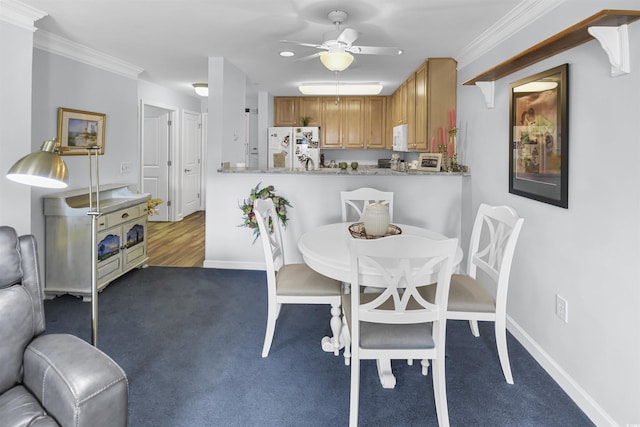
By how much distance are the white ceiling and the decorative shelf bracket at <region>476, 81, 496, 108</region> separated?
435mm

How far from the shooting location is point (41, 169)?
1.52m

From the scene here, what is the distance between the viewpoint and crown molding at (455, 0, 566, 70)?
7.82 feet

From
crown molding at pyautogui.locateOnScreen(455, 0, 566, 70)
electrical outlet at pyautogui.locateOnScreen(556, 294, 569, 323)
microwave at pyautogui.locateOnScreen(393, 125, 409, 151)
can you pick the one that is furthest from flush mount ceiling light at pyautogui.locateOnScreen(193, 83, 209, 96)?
electrical outlet at pyautogui.locateOnScreen(556, 294, 569, 323)

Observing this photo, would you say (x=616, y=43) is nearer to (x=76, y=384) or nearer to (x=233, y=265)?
(x=76, y=384)

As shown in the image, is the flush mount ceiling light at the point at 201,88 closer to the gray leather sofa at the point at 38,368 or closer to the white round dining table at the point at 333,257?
the white round dining table at the point at 333,257

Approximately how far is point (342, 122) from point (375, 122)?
0.56 meters

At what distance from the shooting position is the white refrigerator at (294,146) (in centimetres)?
614

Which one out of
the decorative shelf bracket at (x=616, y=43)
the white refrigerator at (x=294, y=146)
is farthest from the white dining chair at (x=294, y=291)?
the white refrigerator at (x=294, y=146)

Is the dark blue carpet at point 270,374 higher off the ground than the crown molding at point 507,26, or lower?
lower

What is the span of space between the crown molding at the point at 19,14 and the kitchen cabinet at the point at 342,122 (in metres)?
4.37

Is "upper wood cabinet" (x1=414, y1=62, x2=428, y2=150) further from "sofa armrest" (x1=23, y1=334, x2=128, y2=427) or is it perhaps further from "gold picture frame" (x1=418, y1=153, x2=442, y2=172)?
"sofa armrest" (x1=23, y1=334, x2=128, y2=427)

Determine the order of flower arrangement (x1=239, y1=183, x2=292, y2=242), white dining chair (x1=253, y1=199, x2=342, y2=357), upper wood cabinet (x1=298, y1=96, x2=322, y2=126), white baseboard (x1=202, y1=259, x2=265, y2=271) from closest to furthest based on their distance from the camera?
1. white dining chair (x1=253, y1=199, x2=342, y2=357)
2. flower arrangement (x1=239, y1=183, x2=292, y2=242)
3. white baseboard (x1=202, y1=259, x2=265, y2=271)
4. upper wood cabinet (x1=298, y1=96, x2=322, y2=126)

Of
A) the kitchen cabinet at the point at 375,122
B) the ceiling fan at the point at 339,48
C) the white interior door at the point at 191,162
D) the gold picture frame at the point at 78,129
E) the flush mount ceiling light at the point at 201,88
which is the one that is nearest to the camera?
the ceiling fan at the point at 339,48

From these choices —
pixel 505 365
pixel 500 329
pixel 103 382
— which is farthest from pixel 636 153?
pixel 103 382
